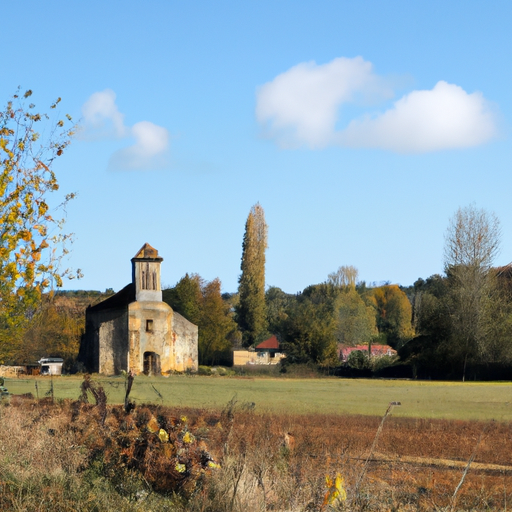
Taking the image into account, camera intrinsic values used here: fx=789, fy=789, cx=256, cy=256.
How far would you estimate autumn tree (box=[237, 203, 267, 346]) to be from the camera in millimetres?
94812

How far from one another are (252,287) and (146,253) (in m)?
37.5

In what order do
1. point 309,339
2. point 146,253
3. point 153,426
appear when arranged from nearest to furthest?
point 153,426
point 146,253
point 309,339

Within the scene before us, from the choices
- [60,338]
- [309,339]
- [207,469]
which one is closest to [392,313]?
[309,339]

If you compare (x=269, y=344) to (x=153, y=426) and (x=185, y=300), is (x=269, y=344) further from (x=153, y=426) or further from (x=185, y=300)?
(x=153, y=426)

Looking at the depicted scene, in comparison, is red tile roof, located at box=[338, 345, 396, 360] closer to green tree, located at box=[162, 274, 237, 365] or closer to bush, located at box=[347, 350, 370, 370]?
green tree, located at box=[162, 274, 237, 365]

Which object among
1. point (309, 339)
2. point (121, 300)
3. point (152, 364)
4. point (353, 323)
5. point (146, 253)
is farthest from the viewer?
point (353, 323)

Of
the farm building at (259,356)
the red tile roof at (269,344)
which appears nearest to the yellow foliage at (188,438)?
the farm building at (259,356)

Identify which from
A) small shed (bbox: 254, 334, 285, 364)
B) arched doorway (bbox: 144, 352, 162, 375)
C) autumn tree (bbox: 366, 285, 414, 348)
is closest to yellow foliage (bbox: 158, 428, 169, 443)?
arched doorway (bbox: 144, 352, 162, 375)

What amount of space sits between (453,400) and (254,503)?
2320cm

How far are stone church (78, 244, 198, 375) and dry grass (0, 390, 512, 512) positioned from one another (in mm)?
44140

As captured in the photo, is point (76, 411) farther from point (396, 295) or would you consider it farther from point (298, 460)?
point (396, 295)

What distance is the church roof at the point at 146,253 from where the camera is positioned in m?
58.8

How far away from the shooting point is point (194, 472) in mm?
8344

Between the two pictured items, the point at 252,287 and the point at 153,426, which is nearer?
the point at 153,426
